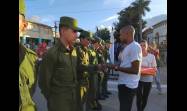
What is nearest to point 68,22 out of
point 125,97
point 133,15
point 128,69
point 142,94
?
point 133,15

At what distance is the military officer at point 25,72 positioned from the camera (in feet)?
6.44

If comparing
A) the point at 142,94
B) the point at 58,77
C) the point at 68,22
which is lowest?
the point at 142,94

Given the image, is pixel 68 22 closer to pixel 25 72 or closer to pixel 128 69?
pixel 25 72

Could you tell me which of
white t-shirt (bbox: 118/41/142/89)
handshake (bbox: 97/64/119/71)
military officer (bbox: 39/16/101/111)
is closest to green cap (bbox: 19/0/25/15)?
military officer (bbox: 39/16/101/111)

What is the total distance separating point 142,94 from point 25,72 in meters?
2.56

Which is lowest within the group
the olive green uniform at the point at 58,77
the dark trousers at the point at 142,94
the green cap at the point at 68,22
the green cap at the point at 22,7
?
the dark trousers at the point at 142,94

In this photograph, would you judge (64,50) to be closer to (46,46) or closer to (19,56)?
(46,46)

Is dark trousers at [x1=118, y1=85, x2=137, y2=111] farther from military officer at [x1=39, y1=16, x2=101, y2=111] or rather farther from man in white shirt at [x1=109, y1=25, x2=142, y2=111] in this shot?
military officer at [x1=39, y1=16, x2=101, y2=111]

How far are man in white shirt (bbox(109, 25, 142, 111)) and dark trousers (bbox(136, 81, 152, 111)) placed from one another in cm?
76

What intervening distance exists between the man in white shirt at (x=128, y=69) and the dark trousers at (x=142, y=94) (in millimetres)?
765

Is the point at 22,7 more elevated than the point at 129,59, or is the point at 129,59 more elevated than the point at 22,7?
the point at 22,7

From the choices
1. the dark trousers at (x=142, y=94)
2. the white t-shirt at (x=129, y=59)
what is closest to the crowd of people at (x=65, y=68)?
the white t-shirt at (x=129, y=59)

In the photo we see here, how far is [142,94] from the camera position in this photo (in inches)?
172

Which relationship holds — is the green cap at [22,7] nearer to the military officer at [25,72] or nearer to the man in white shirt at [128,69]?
the military officer at [25,72]
